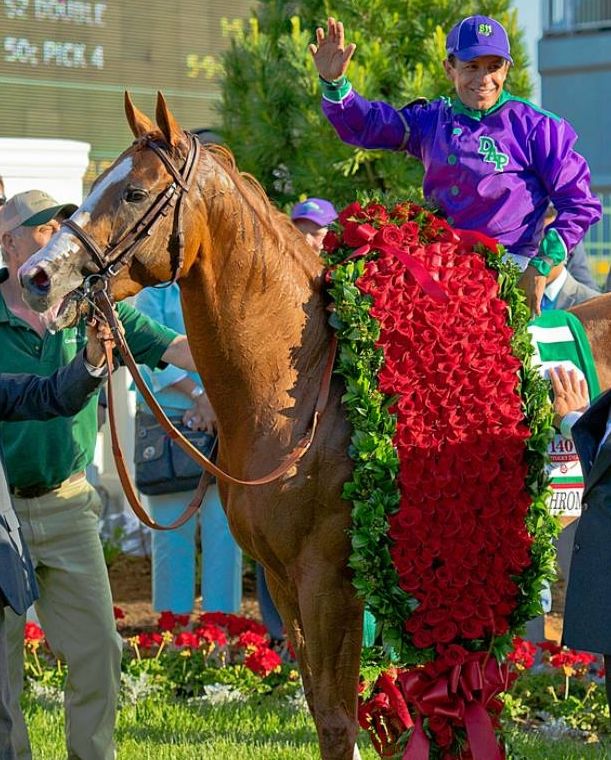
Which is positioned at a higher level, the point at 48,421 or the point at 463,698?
the point at 48,421

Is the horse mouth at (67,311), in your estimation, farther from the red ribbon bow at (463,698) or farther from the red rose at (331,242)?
the red ribbon bow at (463,698)

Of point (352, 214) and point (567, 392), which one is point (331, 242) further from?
point (567, 392)

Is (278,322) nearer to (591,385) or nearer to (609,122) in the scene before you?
(591,385)

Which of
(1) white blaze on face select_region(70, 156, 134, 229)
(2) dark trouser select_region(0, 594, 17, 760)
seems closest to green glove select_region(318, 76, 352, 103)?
(1) white blaze on face select_region(70, 156, 134, 229)

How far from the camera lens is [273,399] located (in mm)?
4164

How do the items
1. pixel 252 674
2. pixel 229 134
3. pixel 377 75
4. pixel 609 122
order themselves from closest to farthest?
1. pixel 252 674
2. pixel 377 75
3. pixel 229 134
4. pixel 609 122

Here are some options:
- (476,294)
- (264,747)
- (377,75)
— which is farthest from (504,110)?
(377,75)

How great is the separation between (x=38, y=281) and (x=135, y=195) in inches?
15.6

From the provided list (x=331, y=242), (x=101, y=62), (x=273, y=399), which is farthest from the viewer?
(x=101, y=62)

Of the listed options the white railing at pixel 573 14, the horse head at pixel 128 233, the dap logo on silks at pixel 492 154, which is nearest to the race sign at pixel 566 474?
the dap logo on silks at pixel 492 154

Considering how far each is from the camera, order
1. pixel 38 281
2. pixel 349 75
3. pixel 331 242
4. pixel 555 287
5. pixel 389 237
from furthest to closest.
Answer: pixel 349 75, pixel 555 287, pixel 331 242, pixel 389 237, pixel 38 281

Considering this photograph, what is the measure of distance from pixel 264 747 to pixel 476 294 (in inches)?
82.9

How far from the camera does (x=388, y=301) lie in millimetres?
4238

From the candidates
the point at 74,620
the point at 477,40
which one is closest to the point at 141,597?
the point at 74,620
